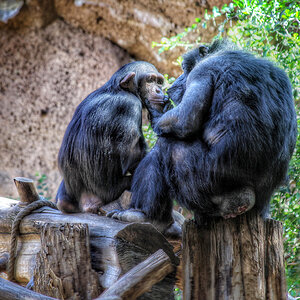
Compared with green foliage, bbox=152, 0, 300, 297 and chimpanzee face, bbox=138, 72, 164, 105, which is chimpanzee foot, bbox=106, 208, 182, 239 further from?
green foliage, bbox=152, 0, 300, 297

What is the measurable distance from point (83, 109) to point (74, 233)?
4.23 feet

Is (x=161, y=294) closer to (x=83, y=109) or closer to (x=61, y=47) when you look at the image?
(x=83, y=109)

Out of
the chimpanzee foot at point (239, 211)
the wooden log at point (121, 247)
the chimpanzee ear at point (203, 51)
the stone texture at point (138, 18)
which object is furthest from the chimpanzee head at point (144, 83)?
the stone texture at point (138, 18)

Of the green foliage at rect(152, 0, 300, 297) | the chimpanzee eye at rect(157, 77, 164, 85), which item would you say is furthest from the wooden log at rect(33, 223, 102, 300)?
the green foliage at rect(152, 0, 300, 297)

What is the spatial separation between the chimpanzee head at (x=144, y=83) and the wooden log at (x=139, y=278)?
160 cm

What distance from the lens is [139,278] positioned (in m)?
2.00

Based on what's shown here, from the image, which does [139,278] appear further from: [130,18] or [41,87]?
[130,18]

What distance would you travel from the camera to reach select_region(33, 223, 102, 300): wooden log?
2285 mm

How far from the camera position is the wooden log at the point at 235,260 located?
233 centimetres

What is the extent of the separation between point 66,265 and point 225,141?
3.63 ft

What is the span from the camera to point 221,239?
7.99 ft

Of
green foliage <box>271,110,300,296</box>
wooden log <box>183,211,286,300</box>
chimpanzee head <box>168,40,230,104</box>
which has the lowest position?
green foliage <box>271,110,300,296</box>

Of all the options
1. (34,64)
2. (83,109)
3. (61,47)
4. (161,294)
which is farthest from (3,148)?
(161,294)

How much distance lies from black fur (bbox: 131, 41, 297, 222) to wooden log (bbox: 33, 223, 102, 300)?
1.85 ft
